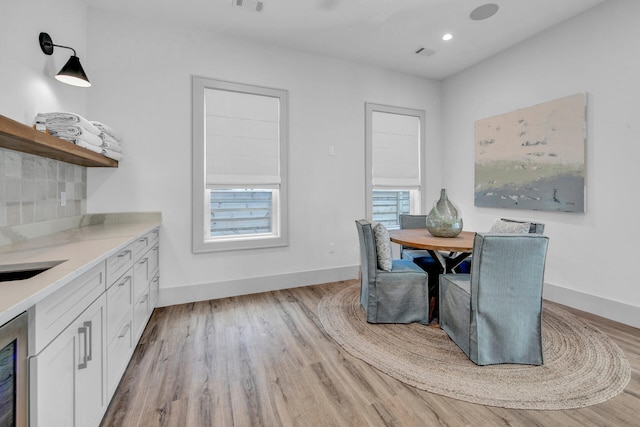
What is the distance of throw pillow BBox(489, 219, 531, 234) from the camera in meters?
2.62

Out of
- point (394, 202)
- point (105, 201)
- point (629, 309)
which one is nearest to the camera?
point (629, 309)

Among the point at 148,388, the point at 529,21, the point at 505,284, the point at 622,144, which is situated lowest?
the point at 148,388

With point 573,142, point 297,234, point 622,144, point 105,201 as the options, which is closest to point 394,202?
point 297,234

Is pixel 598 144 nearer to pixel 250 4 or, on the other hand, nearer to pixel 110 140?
pixel 250 4

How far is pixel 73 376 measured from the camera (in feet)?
3.74

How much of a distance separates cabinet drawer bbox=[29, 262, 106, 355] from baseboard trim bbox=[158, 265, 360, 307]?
1.87m

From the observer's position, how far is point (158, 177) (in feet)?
10.2

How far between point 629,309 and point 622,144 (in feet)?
4.96

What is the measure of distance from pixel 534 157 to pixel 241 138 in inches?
135

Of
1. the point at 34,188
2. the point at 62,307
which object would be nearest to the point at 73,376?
the point at 62,307

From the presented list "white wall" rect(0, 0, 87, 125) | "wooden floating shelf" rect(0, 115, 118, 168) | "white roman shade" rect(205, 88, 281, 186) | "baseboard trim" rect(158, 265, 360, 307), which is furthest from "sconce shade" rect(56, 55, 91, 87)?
"baseboard trim" rect(158, 265, 360, 307)

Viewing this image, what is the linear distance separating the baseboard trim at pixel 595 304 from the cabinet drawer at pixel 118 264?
410 cm

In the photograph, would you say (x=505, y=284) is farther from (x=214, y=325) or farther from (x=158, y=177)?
(x=158, y=177)

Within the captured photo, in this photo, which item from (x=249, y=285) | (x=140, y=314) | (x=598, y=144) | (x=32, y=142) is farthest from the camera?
(x=249, y=285)
